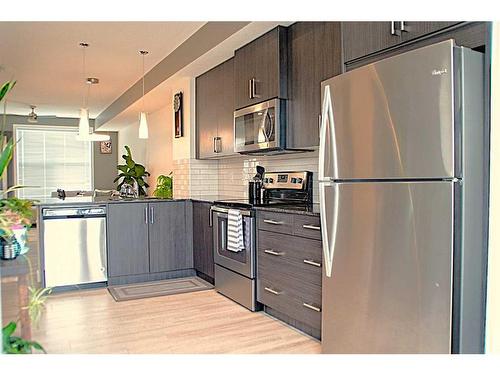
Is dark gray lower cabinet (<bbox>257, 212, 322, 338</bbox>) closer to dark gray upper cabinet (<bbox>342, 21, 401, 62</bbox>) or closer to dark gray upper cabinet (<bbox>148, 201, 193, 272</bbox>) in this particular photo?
dark gray upper cabinet (<bbox>342, 21, 401, 62</bbox>)

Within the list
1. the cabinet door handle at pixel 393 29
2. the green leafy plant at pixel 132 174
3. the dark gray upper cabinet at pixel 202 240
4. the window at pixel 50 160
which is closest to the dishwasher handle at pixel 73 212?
the dark gray upper cabinet at pixel 202 240

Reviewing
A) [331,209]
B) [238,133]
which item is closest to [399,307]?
[331,209]

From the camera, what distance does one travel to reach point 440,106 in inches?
70.0

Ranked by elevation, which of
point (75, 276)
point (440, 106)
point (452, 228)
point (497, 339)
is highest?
point (440, 106)

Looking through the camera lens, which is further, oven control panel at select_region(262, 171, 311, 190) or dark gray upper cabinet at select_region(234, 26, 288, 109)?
oven control panel at select_region(262, 171, 311, 190)

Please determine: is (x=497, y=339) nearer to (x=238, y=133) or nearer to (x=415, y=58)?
(x=415, y=58)

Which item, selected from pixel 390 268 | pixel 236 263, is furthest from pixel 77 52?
pixel 390 268

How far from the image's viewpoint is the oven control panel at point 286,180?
3.73 m

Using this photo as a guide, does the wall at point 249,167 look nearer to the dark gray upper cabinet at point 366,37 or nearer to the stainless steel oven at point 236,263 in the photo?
the stainless steel oven at point 236,263

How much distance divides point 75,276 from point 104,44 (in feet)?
8.06

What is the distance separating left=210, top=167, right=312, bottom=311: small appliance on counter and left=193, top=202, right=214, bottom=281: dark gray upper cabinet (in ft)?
0.66

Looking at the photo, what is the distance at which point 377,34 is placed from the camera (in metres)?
2.26

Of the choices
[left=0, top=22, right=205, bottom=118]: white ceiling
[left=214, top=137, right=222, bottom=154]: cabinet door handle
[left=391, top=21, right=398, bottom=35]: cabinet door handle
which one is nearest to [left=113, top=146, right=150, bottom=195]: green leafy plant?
[left=0, top=22, right=205, bottom=118]: white ceiling

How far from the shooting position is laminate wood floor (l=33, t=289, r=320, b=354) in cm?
272
